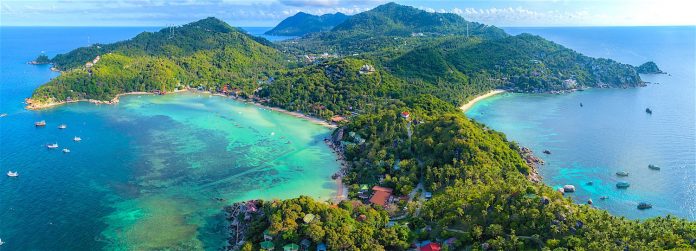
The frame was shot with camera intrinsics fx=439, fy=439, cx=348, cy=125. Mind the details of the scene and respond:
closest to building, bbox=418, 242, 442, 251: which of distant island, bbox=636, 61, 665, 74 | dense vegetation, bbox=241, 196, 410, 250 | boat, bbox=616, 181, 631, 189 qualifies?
dense vegetation, bbox=241, 196, 410, 250

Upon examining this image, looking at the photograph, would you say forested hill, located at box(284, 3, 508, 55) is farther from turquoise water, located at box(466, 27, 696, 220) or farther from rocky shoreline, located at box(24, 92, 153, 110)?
rocky shoreline, located at box(24, 92, 153, 110)

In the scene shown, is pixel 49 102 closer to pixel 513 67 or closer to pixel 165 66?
pixel 165 66

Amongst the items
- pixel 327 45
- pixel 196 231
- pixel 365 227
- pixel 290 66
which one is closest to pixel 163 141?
pixel 196 231

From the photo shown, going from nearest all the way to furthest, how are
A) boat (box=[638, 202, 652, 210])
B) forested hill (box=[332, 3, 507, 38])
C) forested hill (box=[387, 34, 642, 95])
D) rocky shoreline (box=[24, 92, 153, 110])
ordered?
boat (box=[638, 202, 652, 210]) → rocky shoreline (box=[24, 92, 153, 110]) → forested hill (box=[387, 34, 642, 95]) → forested hill (box=[332, 3, 507, 38])

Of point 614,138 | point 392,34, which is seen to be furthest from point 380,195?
A: point 392,34

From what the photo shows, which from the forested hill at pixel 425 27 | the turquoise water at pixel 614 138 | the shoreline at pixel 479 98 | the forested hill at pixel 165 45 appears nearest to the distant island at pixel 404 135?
the forested hill at pixel 165 45

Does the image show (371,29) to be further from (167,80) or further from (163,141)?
(163,141)
